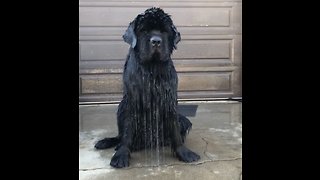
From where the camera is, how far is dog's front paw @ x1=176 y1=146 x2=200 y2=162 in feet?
10.1

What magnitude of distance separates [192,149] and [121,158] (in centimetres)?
78

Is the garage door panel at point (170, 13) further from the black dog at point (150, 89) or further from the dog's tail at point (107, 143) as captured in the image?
the black dog at point (150, 89)

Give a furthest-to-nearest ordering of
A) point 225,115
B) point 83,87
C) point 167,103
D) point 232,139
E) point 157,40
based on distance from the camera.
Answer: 1. point 83,87
2. point 225,115
3. point 232,139
4. point 167,103
5. point 157,40

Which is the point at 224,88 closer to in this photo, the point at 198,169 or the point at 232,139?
the point at 232,139

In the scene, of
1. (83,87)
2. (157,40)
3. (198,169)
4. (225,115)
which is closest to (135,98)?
(157,40)

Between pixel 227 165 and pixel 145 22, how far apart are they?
1373 millimetres

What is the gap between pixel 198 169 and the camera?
292 centimetres

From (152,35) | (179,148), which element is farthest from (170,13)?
(179,148)

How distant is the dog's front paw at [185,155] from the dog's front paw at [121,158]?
17.6 inches

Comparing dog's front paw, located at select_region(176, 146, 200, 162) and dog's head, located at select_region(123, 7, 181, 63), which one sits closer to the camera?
dog's head, located at select_region(123, 7, 181, 63)

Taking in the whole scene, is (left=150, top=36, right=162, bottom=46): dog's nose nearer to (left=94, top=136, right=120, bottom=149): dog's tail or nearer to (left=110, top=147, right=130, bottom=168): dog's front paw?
(left=110, top=147, right=130, bottom=168): dog's front paw

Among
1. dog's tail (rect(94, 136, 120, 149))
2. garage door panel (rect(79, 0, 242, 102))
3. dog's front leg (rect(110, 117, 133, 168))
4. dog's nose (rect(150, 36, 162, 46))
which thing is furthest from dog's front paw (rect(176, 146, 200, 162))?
garage door panel (rect(79, 0, 242, 102))

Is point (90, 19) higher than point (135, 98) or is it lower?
higher

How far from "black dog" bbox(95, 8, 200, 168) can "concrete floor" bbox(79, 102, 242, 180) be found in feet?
0.41
